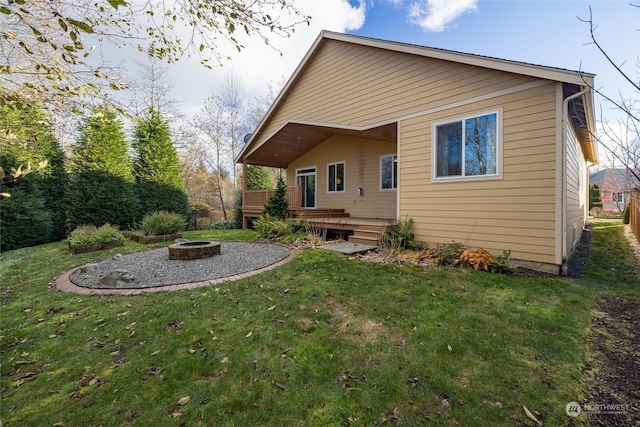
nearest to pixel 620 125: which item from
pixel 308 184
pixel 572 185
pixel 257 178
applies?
pixel 572 185

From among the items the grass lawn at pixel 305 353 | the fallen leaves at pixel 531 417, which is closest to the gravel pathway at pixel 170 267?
the grass lawn at pixel 305 353

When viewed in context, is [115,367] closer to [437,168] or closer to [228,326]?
[228,326]

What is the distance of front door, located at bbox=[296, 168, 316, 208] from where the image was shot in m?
13.3

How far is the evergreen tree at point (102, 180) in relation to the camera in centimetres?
1070

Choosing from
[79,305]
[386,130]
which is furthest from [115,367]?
[386,130]

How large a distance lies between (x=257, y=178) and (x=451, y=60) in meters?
14.1

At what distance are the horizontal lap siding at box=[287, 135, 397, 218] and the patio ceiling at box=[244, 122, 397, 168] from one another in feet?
1.25

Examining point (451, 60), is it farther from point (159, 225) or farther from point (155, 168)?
point (155, 168)

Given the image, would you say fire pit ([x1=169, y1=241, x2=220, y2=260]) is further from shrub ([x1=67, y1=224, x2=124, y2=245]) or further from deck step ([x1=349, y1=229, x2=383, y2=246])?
deck step ([x1=349, y1=229, x2=383, y2=246])

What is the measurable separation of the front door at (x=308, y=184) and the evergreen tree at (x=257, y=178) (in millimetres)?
5014

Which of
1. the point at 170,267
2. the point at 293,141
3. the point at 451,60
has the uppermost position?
the point at 451,60

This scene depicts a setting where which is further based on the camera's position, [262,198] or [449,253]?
[262,198]

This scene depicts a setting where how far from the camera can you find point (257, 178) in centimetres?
1820

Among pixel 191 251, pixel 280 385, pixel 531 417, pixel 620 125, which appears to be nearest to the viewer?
pixel 531 417
